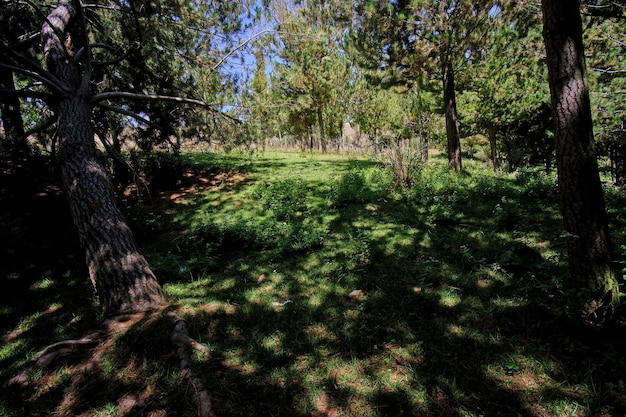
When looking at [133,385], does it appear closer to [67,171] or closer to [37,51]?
[67,171]

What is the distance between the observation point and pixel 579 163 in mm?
2414

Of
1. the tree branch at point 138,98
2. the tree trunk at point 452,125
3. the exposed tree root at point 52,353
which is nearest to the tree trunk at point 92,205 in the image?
the tree branch at point 138,98

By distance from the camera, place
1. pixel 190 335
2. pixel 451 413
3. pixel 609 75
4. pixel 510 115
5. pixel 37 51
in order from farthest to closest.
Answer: pixel 510 115 < pixel 609 75 < pixel 37 51 < pixel 190 335 < pixel 451 413

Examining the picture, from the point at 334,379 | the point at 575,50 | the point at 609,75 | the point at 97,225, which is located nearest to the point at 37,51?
the point at 97,225

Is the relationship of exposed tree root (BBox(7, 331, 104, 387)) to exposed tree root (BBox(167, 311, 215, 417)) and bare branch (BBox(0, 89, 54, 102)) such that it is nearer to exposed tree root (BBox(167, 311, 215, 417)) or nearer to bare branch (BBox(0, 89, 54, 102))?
exposed tree root (BBox(167, 311, 215, 417))

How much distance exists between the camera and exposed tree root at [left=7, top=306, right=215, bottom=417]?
6.40 feet

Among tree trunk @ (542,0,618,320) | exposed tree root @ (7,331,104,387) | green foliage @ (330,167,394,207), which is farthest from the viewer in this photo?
green foliage @ (330,167,394,207)

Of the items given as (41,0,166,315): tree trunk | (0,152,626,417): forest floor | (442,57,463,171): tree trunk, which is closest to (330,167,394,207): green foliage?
(0,152,626,417): forest floor

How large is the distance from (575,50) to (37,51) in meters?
8.75

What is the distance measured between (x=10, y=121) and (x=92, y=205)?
454 cm

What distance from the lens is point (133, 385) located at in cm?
206

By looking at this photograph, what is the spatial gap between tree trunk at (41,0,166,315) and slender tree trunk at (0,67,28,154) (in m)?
1.53

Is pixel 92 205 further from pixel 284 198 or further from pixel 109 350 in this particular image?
pixel 284 198

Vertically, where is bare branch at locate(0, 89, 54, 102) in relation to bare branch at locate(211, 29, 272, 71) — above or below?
below
